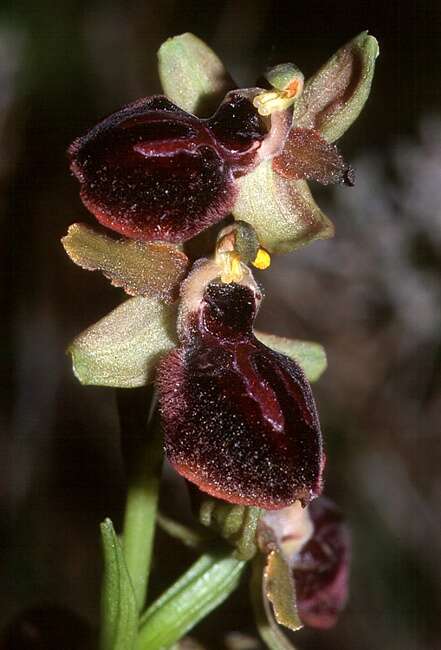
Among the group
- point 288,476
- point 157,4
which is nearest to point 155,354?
point 288,476

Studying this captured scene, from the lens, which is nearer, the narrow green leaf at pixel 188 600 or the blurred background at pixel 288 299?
the narrow green leaf at pixel 188 600

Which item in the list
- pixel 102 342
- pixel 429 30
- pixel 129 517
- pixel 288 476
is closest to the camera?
pixel 288 476

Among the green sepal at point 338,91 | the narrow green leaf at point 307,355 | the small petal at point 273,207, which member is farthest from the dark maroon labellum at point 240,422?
the green sepal at point 338,91

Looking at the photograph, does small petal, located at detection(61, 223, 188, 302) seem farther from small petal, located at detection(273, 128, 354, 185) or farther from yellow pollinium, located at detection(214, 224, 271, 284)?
small petal, located at detection(273, 128, 354, 185)

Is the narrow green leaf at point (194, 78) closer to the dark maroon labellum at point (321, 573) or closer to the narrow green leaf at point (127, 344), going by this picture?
the narrow green leaf at point (127, 344)

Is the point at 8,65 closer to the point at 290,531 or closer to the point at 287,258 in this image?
the point at 287,258

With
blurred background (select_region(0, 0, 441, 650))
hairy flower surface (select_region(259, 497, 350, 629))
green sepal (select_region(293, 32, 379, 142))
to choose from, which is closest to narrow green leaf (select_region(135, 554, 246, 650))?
hairy flower surface (select_region(259, 497, 350, 629))
